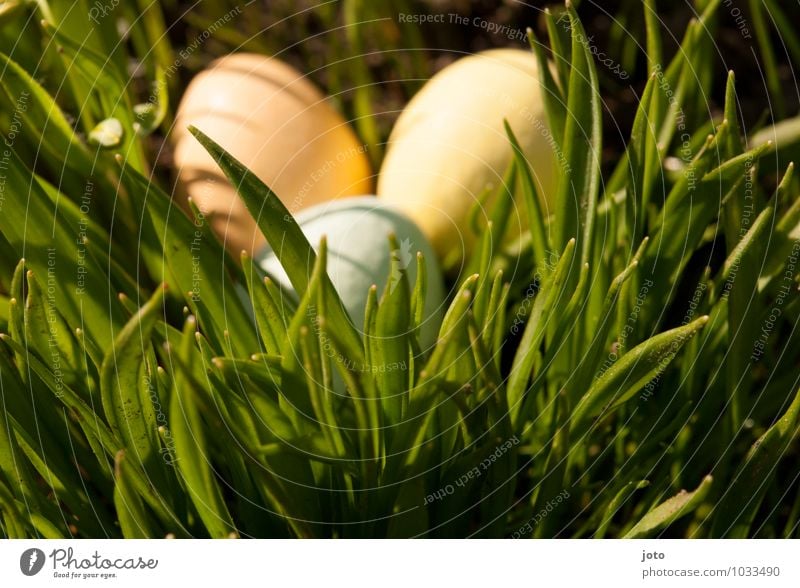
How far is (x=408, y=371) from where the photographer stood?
0.97 feet

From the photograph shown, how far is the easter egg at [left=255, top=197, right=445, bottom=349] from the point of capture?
351 mm

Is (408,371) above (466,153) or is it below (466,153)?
below

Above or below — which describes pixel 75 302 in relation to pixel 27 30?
below

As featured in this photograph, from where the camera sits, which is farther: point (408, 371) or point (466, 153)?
point (466, 153)

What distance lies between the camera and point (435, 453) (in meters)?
0.30

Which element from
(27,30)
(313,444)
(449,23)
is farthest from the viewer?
(449,23)

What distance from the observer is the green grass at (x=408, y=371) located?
0.91 feet

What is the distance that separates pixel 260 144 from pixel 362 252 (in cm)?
8

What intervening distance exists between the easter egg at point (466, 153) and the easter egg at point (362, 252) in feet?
0.09

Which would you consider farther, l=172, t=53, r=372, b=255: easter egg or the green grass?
l=172, t=53, r=372, b=255: easter egg

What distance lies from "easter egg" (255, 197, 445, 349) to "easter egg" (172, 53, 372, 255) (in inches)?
0.9

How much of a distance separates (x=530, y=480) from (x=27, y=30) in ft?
1.03
